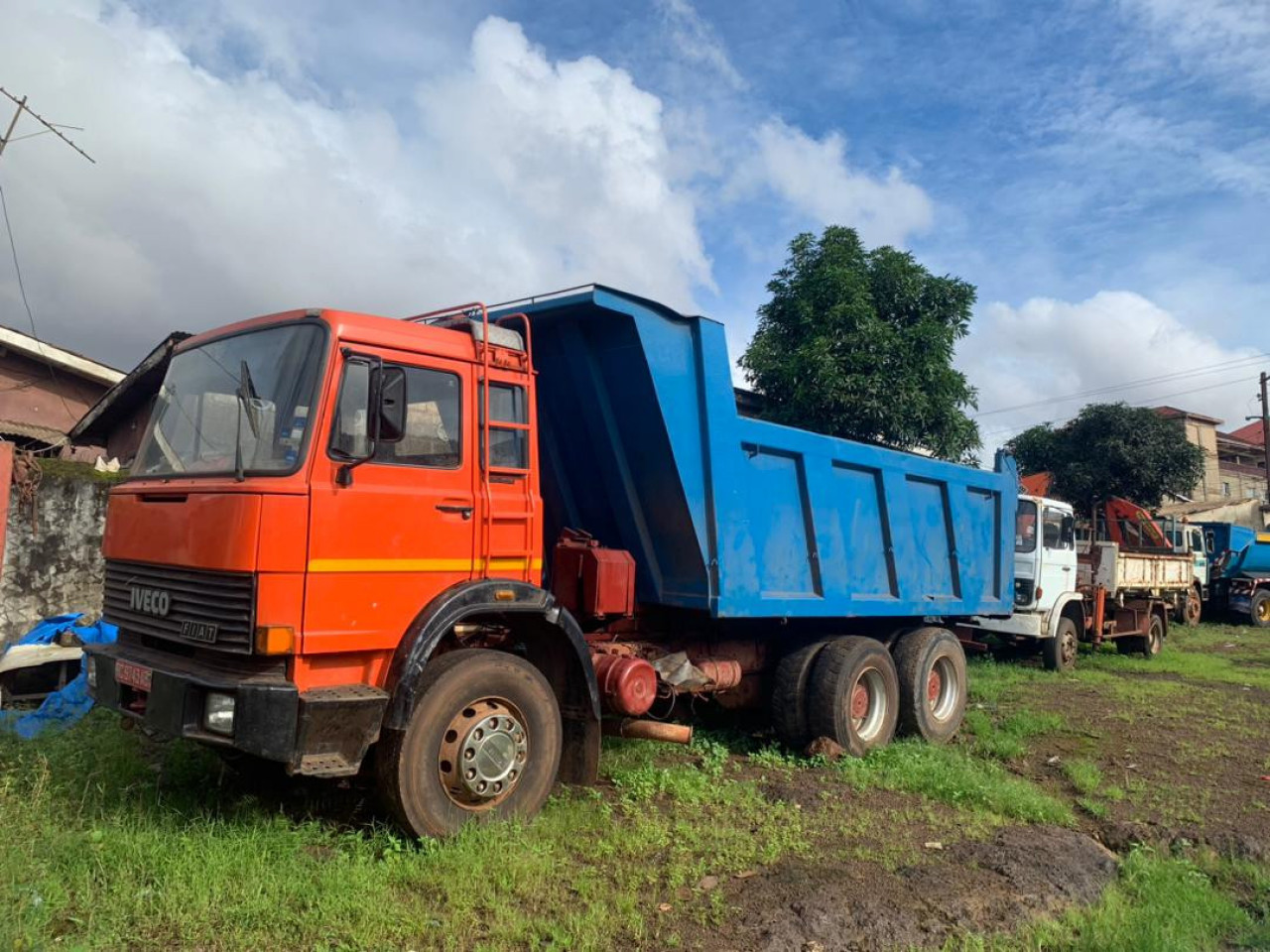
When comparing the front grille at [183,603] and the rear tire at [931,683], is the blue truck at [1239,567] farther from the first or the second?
the front grille at [183,603]

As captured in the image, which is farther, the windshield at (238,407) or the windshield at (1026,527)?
the windshield at (1026,527)

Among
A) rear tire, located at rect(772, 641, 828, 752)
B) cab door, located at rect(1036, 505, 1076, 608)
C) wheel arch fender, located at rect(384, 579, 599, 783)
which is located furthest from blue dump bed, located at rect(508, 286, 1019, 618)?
cab door, located at rect(1036, 505, 1076, 608)

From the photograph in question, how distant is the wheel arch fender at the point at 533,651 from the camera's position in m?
3.90

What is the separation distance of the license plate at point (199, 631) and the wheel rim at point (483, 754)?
1.14 meters

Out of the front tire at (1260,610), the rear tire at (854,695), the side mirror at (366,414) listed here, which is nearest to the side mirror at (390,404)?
the side mirror at (366,414)

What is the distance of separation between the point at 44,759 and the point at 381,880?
211 cm

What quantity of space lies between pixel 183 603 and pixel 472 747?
1.49 m

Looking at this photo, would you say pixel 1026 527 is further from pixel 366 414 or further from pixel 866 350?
pixel 366 414

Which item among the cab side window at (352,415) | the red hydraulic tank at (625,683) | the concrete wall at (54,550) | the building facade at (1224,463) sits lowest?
the red hydraulic tank at (625,683)

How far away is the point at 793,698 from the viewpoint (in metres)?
6.39

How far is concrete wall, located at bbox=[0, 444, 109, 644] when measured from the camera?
7.48m

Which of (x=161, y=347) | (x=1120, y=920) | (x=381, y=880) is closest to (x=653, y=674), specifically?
(x=381, y=880)

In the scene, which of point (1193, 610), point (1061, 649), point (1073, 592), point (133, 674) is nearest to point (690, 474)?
point (133, 674)

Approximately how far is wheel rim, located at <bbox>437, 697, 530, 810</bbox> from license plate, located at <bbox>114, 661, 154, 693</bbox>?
133 centimetres
